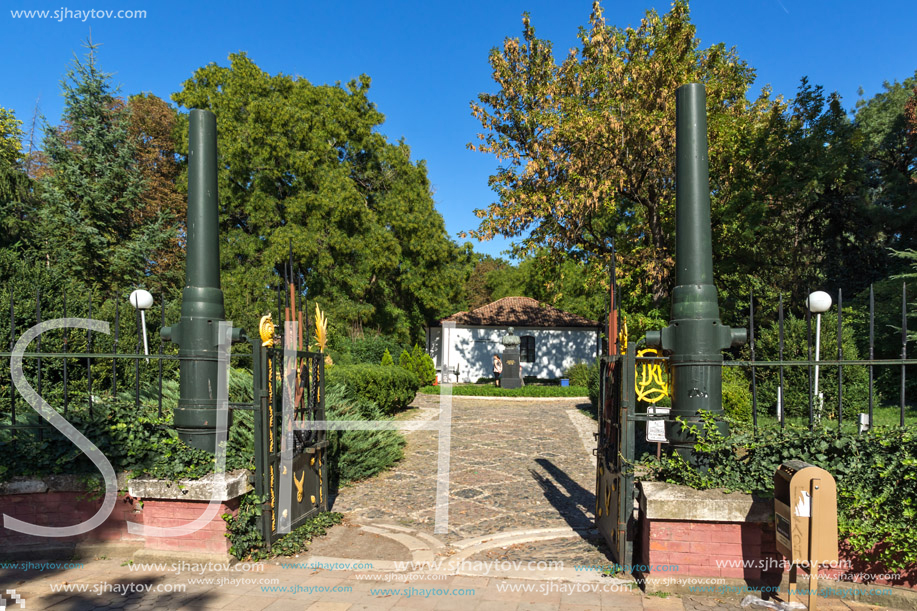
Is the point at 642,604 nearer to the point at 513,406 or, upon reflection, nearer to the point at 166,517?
the point at 166,517

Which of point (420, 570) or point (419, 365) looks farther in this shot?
point (419, 365)

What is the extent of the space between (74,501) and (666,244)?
16021 mm

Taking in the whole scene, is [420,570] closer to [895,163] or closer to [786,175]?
[786,175]

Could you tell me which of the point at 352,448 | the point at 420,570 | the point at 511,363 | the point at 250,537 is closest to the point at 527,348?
the point at 511,363

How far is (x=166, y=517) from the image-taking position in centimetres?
463

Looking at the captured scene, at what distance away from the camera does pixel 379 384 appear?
574 inches

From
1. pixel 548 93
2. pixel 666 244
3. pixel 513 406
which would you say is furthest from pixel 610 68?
pixel 513 406

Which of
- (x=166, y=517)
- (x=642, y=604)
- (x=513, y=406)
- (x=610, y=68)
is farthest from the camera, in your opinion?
(x=513, y=406)

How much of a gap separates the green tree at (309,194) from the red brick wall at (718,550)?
19486 millimetres

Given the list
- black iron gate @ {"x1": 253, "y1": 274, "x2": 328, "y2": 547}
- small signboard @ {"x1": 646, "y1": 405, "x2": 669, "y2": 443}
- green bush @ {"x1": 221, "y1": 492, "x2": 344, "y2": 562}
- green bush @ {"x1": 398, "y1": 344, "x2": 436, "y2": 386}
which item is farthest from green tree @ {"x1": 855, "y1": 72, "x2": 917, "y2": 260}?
green bush @ {"x1": 221, "y1": 492, "x2": 344, "y2": 562}

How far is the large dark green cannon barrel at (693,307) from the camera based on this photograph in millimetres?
4344

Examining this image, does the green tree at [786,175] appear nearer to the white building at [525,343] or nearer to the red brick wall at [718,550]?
the white building at [525,343]

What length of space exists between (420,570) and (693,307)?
2.96 m

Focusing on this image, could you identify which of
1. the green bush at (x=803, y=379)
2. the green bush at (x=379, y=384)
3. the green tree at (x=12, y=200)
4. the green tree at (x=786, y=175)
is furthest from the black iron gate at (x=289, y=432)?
the green tree at (x=12, y=200)
